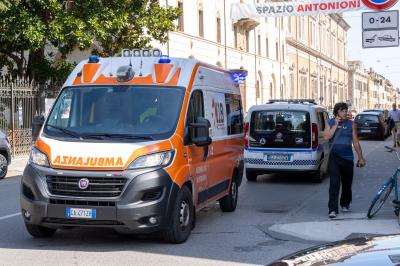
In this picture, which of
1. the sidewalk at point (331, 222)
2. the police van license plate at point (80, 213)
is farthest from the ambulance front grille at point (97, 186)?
the sidewalk at point (331, 222)

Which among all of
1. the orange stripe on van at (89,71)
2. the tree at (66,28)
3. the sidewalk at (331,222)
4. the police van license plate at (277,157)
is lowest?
the sidewalk at (331,222)

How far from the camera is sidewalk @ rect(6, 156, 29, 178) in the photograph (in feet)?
60.7

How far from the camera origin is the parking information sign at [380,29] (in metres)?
14.1

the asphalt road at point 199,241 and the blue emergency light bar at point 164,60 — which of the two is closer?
the asphalt road at point 199,241

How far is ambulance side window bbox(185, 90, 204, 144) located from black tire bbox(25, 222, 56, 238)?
7.01ft

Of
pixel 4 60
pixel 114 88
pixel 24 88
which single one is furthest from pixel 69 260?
pixel 4 60

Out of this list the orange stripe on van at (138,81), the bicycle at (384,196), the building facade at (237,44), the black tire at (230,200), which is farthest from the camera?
the building facade at (237,44)

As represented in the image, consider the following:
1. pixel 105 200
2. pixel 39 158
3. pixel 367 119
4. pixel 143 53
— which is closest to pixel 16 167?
pixel 143 53

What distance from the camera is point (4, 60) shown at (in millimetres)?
25531

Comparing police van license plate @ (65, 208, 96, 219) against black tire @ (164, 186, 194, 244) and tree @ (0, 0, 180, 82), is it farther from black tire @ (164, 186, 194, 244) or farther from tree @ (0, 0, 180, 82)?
tree @ (0, 0, 180, 82)

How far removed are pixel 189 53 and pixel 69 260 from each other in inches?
1322

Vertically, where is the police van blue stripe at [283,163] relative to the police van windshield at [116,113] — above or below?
below

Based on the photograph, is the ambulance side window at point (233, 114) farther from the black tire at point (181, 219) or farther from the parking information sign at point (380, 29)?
the parking information sign at point (380, 29)

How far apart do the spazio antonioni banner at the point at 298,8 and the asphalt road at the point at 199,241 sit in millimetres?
14774
